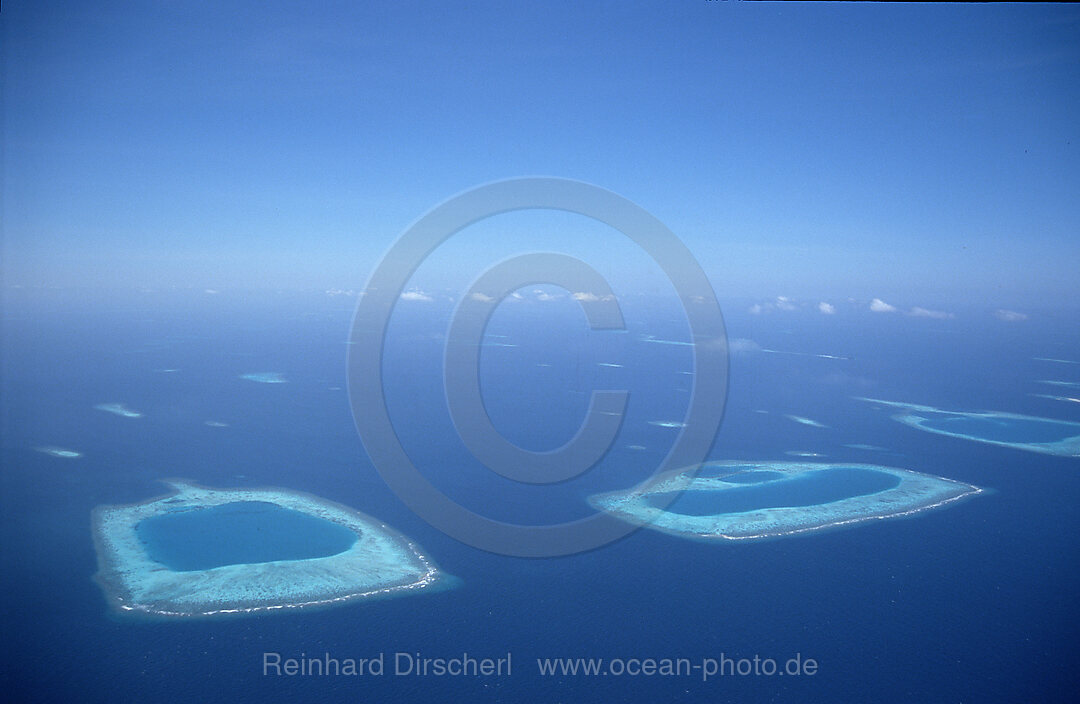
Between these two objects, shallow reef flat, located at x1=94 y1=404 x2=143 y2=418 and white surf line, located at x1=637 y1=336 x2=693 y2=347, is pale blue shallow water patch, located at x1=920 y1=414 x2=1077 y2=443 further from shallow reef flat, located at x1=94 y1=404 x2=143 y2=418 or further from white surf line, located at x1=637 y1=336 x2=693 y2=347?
shallow reef flat, located at x1=94 y1=404 x2=143 y2=418

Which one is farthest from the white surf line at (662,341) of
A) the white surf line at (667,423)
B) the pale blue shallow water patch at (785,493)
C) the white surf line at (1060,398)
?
the pale blue shallow water patch at (785,493)

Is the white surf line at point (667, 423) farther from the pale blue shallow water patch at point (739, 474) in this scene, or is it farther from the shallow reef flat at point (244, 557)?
the shallow reef flat at point (244, 557)

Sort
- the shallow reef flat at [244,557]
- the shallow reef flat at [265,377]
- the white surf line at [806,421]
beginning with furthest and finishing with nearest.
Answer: the shallow reef flat at [265,377], the white surf line at [806,421], the shallow reef flat at [244,557]

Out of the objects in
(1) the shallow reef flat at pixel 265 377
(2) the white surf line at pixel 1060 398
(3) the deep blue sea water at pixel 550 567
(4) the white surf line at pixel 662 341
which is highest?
(4) the white surf line at pixel 662 341

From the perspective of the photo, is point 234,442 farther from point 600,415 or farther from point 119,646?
point 600,415

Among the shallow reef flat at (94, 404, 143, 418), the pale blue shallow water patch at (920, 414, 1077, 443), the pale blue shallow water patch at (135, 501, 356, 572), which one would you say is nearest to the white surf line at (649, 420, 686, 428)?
the pale blue shallow water patch at (920, 414, 1077, 443)

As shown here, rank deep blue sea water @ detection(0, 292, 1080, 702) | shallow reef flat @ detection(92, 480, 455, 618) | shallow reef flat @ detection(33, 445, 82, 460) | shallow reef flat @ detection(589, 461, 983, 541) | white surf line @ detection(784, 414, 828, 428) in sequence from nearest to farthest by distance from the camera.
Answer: deep blue sea water @ detection(0, 292, 1080, 702) → shallow reef flat @ detection(92, 480, 455, 618) → shallow reef flat @ detection(589, 461, 983, 541) → shallow reef flat @ detection(33, 445, 82, 460) → white surf line @ detection(784, 414, 828, 428)
